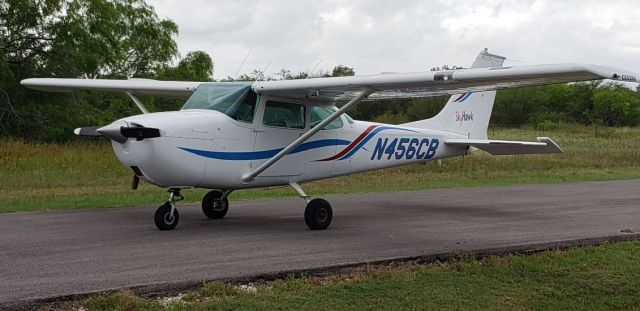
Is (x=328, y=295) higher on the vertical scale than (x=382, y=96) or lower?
lower

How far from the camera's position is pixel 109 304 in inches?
226

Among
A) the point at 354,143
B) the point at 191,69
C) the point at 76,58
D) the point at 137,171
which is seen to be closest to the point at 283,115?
the point at 354,143

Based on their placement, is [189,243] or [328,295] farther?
[189,243]

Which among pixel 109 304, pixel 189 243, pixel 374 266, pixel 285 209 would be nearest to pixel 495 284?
pixel 374 266

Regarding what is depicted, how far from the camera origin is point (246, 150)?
1045cm

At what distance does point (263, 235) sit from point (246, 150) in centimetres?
132

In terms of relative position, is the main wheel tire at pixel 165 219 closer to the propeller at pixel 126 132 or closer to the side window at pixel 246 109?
the propeller at pixel 126 132

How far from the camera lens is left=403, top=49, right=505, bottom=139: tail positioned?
14.0 metres

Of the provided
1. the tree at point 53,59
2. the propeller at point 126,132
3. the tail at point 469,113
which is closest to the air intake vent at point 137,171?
the propeller at point 126,132

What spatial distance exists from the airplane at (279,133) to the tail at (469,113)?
83 centimetres

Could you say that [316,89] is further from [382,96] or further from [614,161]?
[614,161]

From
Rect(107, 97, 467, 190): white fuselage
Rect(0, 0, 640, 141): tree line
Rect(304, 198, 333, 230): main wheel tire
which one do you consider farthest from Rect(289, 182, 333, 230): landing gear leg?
Rect(0, 0, 640, 141): tree line

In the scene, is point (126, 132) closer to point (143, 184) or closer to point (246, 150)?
point (246, 150)

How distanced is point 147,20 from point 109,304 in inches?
1425
